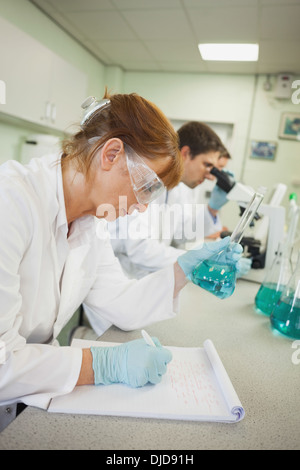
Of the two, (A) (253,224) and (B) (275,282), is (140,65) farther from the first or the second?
(B) (275,282)

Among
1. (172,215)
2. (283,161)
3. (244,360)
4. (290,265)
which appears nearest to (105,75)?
(283,161)

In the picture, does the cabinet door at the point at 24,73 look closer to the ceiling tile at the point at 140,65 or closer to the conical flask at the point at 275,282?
the ceiling tile at the point at 140,65

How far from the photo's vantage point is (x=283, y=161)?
4953 millimetres

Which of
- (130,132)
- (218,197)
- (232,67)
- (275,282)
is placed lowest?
(275,282)

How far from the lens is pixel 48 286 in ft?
3.37

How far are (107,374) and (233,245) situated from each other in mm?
551

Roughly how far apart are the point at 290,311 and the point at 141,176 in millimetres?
644

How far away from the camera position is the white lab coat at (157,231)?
77.8 inches

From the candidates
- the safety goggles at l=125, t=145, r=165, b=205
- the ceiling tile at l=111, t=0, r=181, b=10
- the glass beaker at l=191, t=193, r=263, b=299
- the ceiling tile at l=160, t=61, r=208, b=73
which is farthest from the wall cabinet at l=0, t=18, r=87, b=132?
the glass beaker at l=191, t=193, r=263, b=299

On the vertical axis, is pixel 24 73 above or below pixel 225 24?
below

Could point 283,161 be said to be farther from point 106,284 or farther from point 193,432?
point 193,432

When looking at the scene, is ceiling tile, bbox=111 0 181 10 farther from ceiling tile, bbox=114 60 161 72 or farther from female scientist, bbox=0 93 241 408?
female scientist, bbox=0 93 241 408

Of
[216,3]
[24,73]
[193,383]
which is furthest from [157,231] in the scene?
[216,3]

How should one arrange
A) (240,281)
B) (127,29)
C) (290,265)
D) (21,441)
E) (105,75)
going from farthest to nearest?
(105,75), (127,29), (240,281), (290,265), (21,441)
